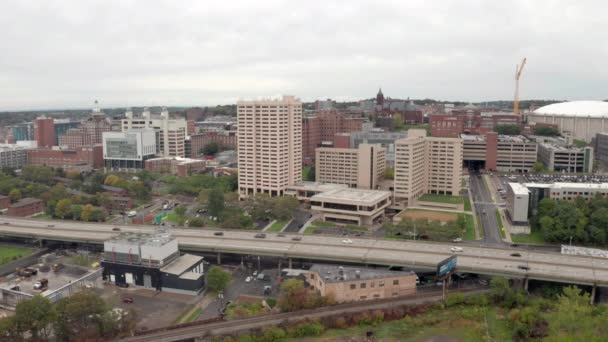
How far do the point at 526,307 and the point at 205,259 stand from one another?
24.5 m

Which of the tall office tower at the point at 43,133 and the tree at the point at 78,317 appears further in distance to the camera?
the tall office tower at the point at 43,133

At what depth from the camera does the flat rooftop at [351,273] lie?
108 ft

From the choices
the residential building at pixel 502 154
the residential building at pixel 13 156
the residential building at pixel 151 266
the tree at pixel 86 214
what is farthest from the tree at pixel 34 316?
the residential building at pixel 502 154

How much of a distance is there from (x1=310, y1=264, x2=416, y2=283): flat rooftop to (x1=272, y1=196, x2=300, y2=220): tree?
1803 centimetres

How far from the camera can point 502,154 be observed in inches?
3398

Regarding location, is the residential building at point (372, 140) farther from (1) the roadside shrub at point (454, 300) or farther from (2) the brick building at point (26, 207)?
(1) the roadside shrub at point (454, 300)

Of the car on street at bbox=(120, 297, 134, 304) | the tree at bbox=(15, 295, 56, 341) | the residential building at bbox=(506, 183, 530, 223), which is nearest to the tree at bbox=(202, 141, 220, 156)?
the residential building at bbox=(506, 183, 530, 223)

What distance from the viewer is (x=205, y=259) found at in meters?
41.8

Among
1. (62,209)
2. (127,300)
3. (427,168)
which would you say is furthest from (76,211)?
(427,168)

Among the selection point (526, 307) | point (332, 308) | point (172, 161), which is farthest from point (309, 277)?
point (172, 161)

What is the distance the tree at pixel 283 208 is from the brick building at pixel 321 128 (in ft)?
117

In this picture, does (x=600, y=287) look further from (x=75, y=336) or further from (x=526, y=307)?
(x=75, y=336)

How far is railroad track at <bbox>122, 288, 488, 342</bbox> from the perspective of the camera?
27.4m

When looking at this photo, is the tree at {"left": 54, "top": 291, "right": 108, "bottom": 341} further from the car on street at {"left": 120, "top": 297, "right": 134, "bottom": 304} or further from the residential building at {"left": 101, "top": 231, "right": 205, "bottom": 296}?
the residential building at {"left": 101, "top": 231, "right": 205, "bottom": 296}
